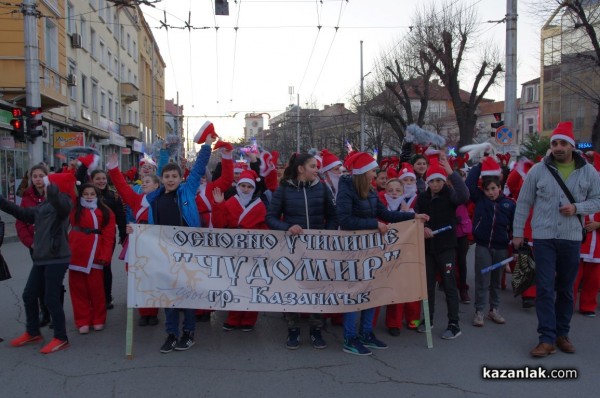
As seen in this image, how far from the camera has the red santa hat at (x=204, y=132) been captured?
530cm

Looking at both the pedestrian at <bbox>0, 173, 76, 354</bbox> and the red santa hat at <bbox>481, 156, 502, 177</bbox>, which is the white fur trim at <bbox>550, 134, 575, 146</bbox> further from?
the pedestrian at <bbox>0, 173, 76, 354</bbox>

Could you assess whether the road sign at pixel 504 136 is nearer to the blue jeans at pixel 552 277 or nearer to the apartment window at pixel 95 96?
the blue jeans at pixel 552 277

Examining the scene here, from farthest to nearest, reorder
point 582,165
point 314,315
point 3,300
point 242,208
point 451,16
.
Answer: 1. point 451,16
2. point 3,300
3. point 242,208
4. point 314,315
5. point 582,165

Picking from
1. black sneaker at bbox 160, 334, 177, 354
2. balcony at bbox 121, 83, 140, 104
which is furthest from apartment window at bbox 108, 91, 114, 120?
black sneaker at bbox 160, 334, 177, 354

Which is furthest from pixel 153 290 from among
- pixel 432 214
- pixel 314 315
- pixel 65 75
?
pixel 65 75

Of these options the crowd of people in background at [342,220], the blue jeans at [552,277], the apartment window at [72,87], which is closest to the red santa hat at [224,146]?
the crowd of people in background at [342,220]

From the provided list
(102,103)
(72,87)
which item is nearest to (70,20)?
(72,87)

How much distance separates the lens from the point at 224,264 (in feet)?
16.2

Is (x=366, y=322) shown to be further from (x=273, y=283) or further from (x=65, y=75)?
(x=65, y=75)

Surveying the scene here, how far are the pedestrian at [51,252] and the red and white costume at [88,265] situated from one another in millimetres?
407

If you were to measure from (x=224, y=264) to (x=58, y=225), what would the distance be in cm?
159

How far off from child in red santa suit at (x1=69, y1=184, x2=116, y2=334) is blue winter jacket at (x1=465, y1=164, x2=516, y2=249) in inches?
160

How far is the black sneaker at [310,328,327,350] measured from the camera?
16.3 feet

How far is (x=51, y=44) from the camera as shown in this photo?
2245cm
